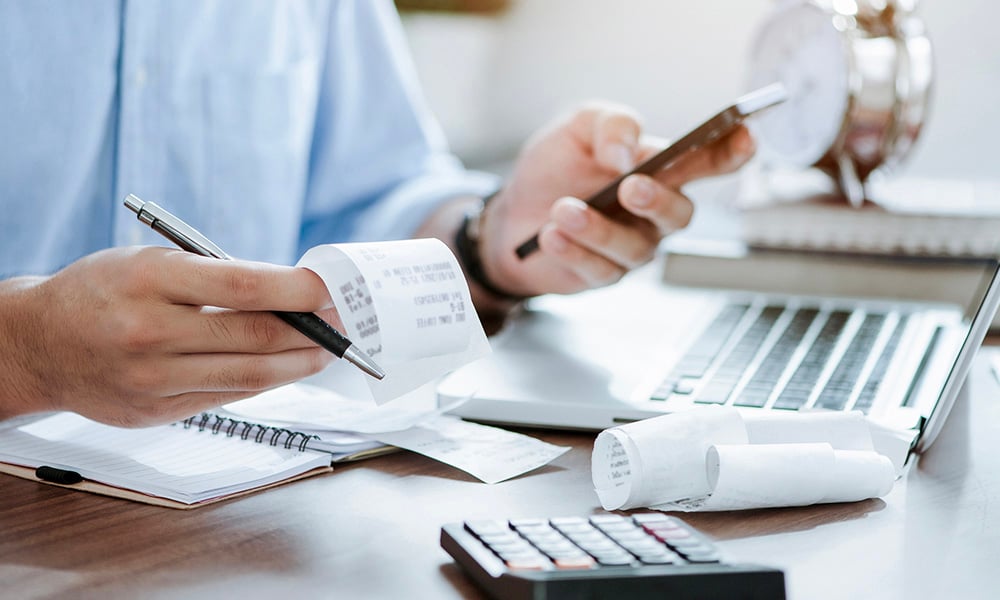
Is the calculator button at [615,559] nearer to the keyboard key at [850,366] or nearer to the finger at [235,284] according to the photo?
the finger at [235,284]

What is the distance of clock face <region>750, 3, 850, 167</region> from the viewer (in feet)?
4.21

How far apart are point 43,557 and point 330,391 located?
32 centimetres

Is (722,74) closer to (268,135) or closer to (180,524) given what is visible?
(268,135)

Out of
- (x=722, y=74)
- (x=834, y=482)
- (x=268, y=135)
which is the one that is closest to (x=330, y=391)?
(x=834, y=482)

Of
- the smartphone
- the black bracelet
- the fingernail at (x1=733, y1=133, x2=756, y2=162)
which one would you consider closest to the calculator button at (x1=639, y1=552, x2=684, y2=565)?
the smartphone

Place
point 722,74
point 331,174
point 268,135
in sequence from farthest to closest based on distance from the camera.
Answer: point 722,74 < point 331,174 < point 268,135

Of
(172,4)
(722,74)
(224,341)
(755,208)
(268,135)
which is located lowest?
(224,341)

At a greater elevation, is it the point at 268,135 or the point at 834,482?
the point at 268,135

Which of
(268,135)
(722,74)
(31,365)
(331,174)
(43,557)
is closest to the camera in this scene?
(43,557)

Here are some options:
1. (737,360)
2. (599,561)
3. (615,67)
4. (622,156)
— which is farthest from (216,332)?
(615,67)

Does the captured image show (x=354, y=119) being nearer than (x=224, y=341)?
No

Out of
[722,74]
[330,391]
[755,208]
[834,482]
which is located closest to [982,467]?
[834,482]

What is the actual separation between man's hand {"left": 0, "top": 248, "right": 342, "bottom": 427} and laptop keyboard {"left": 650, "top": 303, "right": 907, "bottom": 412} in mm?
292

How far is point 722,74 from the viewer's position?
2.04m
